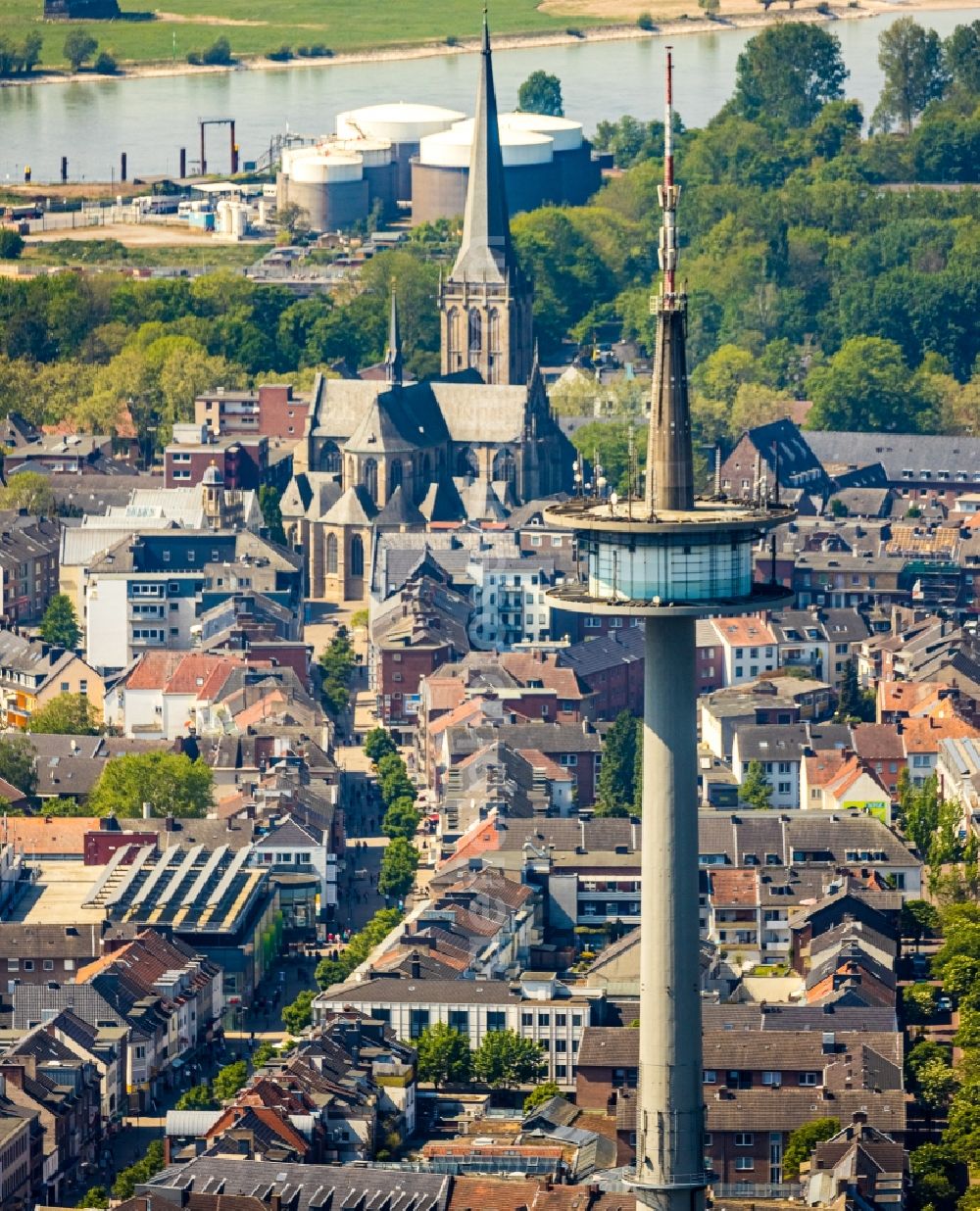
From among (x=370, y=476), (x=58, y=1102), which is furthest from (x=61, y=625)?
(x=58, y=1102)

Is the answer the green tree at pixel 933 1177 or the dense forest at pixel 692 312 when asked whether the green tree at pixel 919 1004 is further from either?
the dense forest at pixel 692 312

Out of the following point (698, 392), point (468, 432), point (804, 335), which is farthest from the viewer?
point (804, 335)

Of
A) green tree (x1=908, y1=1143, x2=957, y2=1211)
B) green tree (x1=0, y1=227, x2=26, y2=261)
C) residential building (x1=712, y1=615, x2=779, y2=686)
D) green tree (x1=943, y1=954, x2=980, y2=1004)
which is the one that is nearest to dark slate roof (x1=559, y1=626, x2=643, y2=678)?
residential building (x1=712, y1=615, x2=779, y2=686)

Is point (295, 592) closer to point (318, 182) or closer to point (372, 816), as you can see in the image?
point (372, 816)

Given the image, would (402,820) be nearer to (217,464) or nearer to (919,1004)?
(919,1004)

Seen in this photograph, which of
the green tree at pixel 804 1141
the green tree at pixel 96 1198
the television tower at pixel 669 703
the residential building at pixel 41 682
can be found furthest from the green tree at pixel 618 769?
the television tower at pixel 669 703

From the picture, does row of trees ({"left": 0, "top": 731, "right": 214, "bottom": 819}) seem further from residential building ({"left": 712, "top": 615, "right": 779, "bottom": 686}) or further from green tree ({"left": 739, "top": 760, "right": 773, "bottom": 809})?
residential building ({"left": 712, "top": 615, "right": 779, "bottom": 686})

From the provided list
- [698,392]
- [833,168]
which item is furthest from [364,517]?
[833,168]
